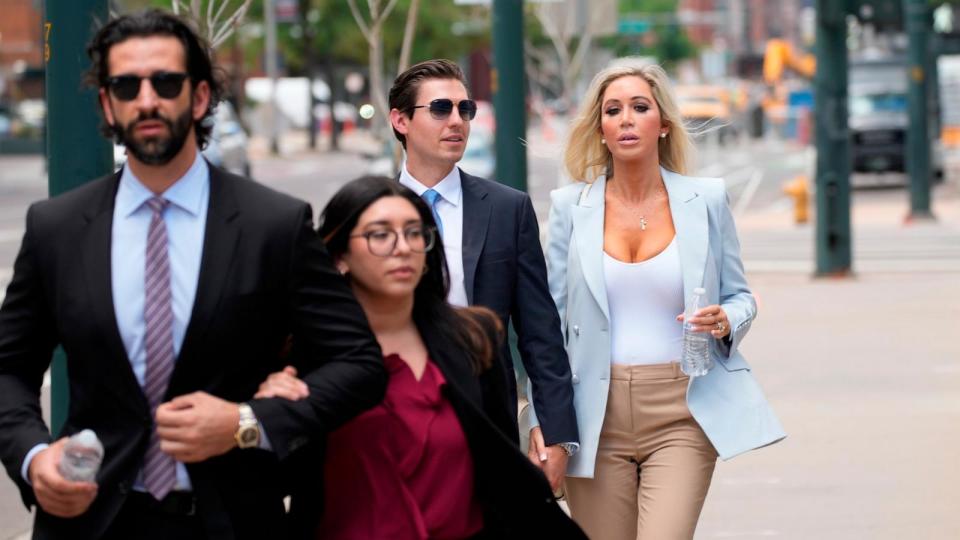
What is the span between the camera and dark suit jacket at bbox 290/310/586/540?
3541 millimetres

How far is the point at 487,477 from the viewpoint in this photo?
11.9ft

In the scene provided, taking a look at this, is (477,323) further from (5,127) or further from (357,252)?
(5,127)

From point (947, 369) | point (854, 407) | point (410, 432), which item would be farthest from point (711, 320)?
point (947, 369)

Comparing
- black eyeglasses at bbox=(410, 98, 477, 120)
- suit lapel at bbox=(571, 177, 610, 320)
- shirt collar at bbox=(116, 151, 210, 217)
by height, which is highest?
black eyeglasses at bbox=(410, 98, 477, 120)

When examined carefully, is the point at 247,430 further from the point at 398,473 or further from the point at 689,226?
the point at 689,226

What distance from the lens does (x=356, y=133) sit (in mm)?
93625

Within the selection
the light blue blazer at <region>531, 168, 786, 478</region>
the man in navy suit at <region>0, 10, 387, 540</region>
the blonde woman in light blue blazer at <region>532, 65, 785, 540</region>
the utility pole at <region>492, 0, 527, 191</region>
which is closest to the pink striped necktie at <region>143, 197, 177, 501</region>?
the man in navy suit at <region>0, 10, 387, 540</region>

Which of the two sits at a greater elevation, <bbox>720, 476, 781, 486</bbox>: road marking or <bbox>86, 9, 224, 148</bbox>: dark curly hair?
<bbox>86, 9, 224, 148</bbox>: dark curly hair

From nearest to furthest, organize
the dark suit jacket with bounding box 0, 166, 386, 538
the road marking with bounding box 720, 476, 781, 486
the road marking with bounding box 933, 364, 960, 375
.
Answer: the dark suit jacket with bounding box 0, 166, 386, 538 → the road marking with bounding box 720, 476, 781, 486 → the road marking with bounding box 933, 364, 960, 375

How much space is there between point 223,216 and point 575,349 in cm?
200

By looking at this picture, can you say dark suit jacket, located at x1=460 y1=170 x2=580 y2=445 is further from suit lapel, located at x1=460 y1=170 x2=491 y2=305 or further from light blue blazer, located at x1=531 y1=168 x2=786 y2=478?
light blue blazer, located at x1=531 y1=168 x2=786 y2=478

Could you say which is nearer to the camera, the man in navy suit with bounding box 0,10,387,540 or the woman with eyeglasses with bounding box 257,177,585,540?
the man in navy suit with bounding box 0,10,387,540

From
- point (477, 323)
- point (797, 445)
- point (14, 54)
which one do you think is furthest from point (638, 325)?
point (14, 54)

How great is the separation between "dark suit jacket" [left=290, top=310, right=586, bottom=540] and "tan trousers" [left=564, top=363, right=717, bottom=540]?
4.18 ft
